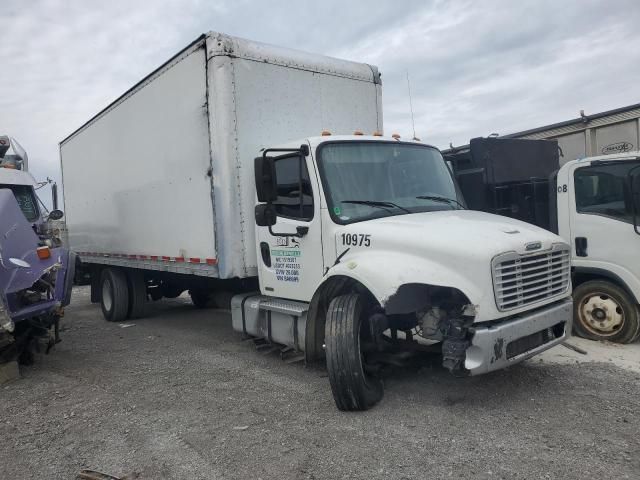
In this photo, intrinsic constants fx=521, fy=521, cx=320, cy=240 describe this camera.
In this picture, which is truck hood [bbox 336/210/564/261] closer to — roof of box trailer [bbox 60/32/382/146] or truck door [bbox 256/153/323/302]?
truck door [bbox 256/153/323/302]

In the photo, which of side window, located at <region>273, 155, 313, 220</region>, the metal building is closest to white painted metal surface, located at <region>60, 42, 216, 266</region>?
side window, located at <region>273, 155, 313, 220</region>

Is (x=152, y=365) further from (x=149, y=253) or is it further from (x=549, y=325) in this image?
(x=549, y=325)

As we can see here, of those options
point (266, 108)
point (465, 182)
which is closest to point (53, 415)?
point (266, 108)

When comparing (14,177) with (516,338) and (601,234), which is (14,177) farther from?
(601,234)

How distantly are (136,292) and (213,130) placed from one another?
4509 mm

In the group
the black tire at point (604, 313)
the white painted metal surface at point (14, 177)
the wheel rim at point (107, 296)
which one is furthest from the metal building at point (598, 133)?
the white painted metal surface at point (14, 177)

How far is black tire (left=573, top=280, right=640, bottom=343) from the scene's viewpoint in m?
5.72

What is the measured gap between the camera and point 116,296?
9.02 metres

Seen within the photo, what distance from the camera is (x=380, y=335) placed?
171 inches

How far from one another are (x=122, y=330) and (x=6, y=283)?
3116 millimetres

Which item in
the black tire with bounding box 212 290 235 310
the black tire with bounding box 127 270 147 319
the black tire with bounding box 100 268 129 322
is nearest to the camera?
the black tire with bounding box 212 290 235 310

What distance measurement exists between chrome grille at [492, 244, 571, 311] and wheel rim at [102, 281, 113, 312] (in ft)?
24.1

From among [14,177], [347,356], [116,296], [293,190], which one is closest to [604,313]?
[347,356]

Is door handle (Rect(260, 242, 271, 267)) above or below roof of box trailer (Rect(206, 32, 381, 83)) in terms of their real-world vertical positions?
below
